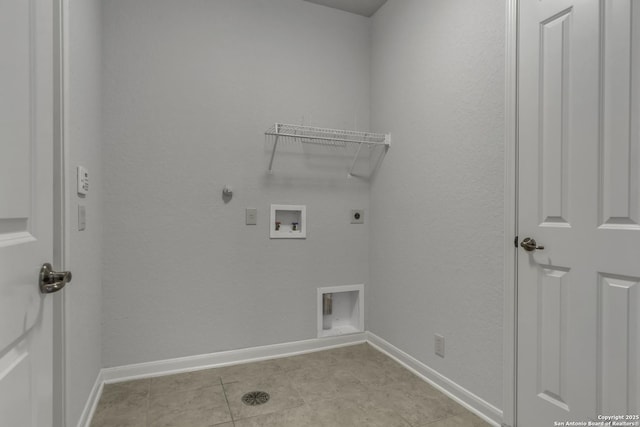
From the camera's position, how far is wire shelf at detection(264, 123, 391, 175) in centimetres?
256

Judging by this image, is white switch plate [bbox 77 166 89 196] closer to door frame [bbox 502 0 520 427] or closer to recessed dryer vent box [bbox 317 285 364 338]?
recessed dryer vent box [bbox 317 285 364 338]

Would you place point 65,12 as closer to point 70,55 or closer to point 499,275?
point 70,55

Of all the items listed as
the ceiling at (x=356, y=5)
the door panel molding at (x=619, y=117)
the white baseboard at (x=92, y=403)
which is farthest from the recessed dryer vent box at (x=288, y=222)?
the door panel molding at (x=619, y=117)

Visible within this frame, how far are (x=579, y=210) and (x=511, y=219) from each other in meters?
0.31

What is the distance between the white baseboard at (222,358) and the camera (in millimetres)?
2238

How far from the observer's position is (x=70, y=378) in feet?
4.72

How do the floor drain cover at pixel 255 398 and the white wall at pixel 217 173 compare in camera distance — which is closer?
the floor drain cover at pixel 255 398

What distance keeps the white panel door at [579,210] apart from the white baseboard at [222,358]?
1415 millimetres

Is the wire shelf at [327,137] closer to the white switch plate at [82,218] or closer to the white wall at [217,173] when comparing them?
the white wall at [217,173]

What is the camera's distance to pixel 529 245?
1.62 meters

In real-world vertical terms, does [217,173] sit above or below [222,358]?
above

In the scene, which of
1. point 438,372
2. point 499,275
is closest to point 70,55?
point 499,275

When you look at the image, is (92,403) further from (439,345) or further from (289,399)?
(439,345)

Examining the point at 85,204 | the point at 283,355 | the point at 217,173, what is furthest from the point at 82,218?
the point at 283,355
